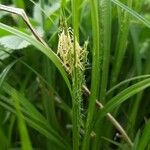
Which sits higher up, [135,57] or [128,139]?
[135,57]

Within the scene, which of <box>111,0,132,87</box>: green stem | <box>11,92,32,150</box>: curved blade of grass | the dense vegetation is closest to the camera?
<box>11,92,32,150</box>: curved blade of grass

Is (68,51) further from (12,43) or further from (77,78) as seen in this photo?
(12,43)

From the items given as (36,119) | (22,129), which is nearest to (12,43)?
(36,119)

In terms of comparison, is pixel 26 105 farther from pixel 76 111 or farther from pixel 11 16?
pixel 11 16

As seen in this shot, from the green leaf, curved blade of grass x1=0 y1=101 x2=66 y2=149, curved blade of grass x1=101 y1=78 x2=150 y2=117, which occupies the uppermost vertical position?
the green leaf

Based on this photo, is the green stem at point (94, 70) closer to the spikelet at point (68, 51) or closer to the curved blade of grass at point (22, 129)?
the spikelet at point (68, 51)

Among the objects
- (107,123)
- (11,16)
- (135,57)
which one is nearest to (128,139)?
(107,123)

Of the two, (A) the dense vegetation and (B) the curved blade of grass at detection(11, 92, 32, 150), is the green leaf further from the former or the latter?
(B) the curved blade of grass at detection(11, 92, 32, 150)

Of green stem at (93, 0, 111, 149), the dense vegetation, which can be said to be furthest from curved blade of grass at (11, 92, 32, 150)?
green stem at (93, 0, 111, 149)
